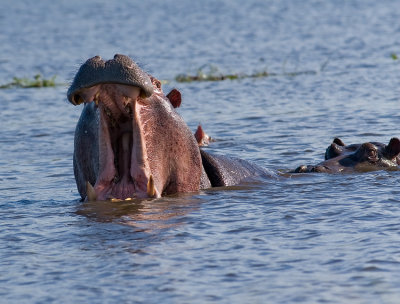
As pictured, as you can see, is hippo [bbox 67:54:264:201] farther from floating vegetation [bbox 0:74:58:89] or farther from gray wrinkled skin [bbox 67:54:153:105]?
floating vegetation [bbox 0:74:58:89]

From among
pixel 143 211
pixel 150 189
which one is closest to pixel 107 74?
pixel 150 189

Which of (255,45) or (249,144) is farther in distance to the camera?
(255,45)

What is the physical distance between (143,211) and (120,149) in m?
0.48

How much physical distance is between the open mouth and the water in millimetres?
200

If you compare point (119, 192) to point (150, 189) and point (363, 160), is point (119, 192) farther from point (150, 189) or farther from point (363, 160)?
point (363, 160)

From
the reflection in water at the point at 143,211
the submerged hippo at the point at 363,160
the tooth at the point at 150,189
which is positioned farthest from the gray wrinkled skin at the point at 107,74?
the submerged hippo at the point at 363,160

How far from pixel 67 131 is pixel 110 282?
22.6ft

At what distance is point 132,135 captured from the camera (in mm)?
6512

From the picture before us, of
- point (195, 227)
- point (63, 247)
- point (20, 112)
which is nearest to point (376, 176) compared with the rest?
point (195, 227)

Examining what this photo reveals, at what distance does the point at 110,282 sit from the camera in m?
4.97

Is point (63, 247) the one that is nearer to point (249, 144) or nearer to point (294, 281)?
point (294, 281)

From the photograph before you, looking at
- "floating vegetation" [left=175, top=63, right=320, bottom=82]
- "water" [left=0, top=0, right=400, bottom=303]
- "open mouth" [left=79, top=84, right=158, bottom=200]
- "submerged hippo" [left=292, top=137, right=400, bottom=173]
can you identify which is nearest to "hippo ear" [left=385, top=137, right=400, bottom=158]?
"submerged hippo" [left=292, top=137, right=400, bottom=173]

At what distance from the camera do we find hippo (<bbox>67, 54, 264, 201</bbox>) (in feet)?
19.6

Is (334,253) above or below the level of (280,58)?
below
